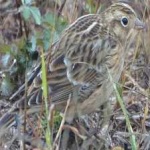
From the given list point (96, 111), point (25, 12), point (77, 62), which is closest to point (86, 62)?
point (77, 62)

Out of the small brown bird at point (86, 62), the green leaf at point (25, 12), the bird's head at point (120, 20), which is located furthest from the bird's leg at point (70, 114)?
the green leaf at point (25, 12)

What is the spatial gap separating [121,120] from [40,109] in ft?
3.00

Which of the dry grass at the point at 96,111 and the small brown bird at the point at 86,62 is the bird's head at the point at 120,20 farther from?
the dry grass at the point at 96,111

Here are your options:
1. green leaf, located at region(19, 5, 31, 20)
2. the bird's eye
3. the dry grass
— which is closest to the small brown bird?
the bird's eye

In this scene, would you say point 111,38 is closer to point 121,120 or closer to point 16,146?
point 121,120

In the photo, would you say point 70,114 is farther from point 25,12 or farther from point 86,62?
point 25,12

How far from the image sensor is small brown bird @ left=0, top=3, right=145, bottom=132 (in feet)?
16.7

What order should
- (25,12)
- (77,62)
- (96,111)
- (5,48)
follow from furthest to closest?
(5,48)
(25,12)
(96,111)
(77,62)

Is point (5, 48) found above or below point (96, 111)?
above

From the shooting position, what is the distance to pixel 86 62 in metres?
5.36

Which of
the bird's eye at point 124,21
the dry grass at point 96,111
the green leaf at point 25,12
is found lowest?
the dry grass at point 96,111

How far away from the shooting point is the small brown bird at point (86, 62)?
16.7 ft

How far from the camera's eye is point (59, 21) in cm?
602

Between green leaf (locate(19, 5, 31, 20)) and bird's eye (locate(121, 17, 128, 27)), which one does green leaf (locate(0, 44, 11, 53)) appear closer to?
green leaf (locate(19, 5, 31, 20))
